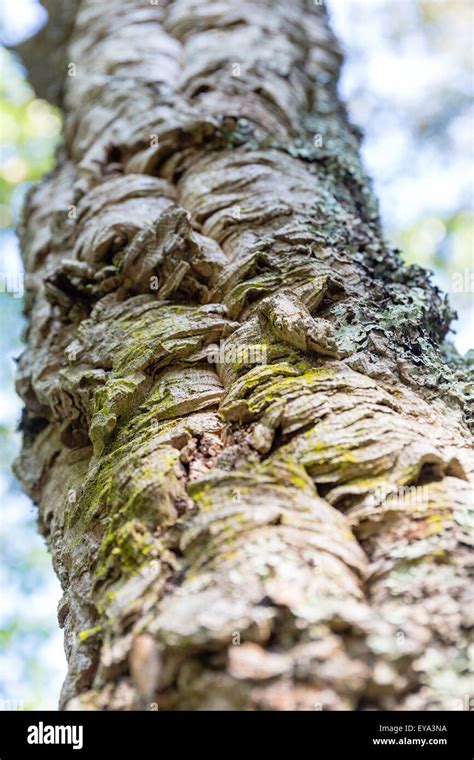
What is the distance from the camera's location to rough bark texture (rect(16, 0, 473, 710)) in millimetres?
2416

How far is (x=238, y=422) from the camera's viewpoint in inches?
140

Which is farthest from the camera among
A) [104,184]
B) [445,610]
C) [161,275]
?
[104,184]

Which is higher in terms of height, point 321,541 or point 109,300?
point 109,300

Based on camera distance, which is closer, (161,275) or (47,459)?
(161,275)

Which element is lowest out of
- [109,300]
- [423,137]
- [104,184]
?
[109,300]

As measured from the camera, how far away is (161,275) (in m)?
4.78

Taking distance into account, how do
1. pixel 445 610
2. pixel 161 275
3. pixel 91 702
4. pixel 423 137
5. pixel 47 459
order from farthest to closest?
1. pixel 423 137
2. pixel 47 459
3. pixel 161 275
4. pixel 91 702
5. pixel 445 610

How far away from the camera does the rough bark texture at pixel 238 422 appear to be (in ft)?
7.93

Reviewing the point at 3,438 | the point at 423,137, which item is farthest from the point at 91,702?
the point at 423,137

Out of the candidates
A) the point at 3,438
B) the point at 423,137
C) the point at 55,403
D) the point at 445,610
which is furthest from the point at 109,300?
the point at 423,137
